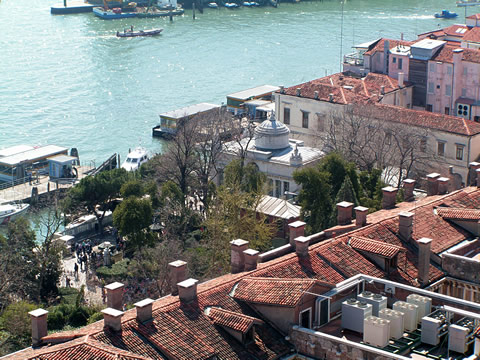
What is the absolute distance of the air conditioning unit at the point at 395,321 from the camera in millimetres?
18922

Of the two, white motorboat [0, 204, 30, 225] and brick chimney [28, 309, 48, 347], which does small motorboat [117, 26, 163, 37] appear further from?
brick chimney [28, 309, 48, 347]

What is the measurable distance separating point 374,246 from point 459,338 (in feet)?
15.3

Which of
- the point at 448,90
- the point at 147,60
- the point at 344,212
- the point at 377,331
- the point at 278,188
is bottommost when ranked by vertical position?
the point at 147,60

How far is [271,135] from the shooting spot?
4416cm

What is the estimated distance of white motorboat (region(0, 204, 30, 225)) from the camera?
1773 inches

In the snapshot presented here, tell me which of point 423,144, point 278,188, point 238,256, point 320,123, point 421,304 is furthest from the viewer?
point 320,123

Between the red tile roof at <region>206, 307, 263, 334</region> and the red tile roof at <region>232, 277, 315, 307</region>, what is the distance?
572mm

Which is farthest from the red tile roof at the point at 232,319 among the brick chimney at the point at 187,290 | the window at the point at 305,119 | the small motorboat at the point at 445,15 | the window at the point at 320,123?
the small motorboat at the point at 445,15

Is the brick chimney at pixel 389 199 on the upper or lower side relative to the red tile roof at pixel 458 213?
lower

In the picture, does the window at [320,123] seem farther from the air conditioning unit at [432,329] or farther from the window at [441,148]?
the air conditioning unit at [432,329]

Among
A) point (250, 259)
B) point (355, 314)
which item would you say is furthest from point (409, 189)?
point (355, 314)

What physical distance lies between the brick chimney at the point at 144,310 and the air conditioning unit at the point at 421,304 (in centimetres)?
515

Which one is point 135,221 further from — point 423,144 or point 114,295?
point 114,295

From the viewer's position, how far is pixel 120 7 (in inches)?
4444
